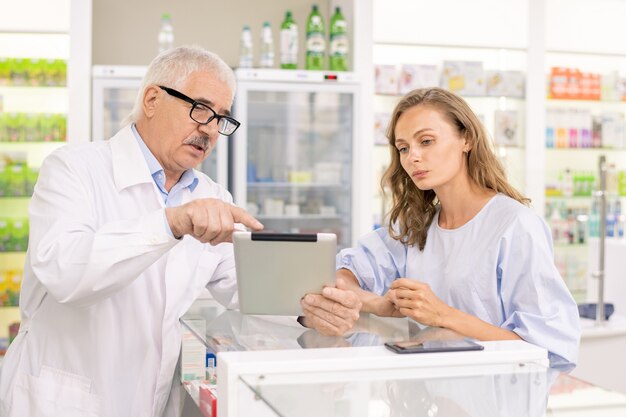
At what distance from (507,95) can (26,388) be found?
4.34 metres

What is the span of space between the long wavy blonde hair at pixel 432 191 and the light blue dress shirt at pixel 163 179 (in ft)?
2.14

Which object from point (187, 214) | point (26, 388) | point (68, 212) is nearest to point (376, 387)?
point (187, 214)

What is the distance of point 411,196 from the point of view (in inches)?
101

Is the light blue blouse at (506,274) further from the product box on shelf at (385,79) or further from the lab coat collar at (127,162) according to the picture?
the product box on shelf at (385,79)

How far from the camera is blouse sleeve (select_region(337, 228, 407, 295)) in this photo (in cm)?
250

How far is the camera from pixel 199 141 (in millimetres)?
2373

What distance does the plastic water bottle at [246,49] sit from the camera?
17.4 ft

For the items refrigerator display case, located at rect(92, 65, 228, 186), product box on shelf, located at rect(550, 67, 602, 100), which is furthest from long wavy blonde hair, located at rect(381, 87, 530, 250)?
product box on shelf, located at rect(550, 67, 602, 100)

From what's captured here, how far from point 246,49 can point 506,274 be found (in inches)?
140

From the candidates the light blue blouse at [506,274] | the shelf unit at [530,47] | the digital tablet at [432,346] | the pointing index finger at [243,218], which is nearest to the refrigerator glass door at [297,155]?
the shelf unit at [530,47]

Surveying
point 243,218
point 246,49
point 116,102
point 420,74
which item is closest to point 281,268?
point 243,218

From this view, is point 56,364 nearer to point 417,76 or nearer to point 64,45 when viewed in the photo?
point 64,45

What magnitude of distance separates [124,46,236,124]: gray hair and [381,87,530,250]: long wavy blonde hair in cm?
56

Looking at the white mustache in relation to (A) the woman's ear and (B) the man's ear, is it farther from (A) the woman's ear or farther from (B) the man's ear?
(A) the woman's ear
